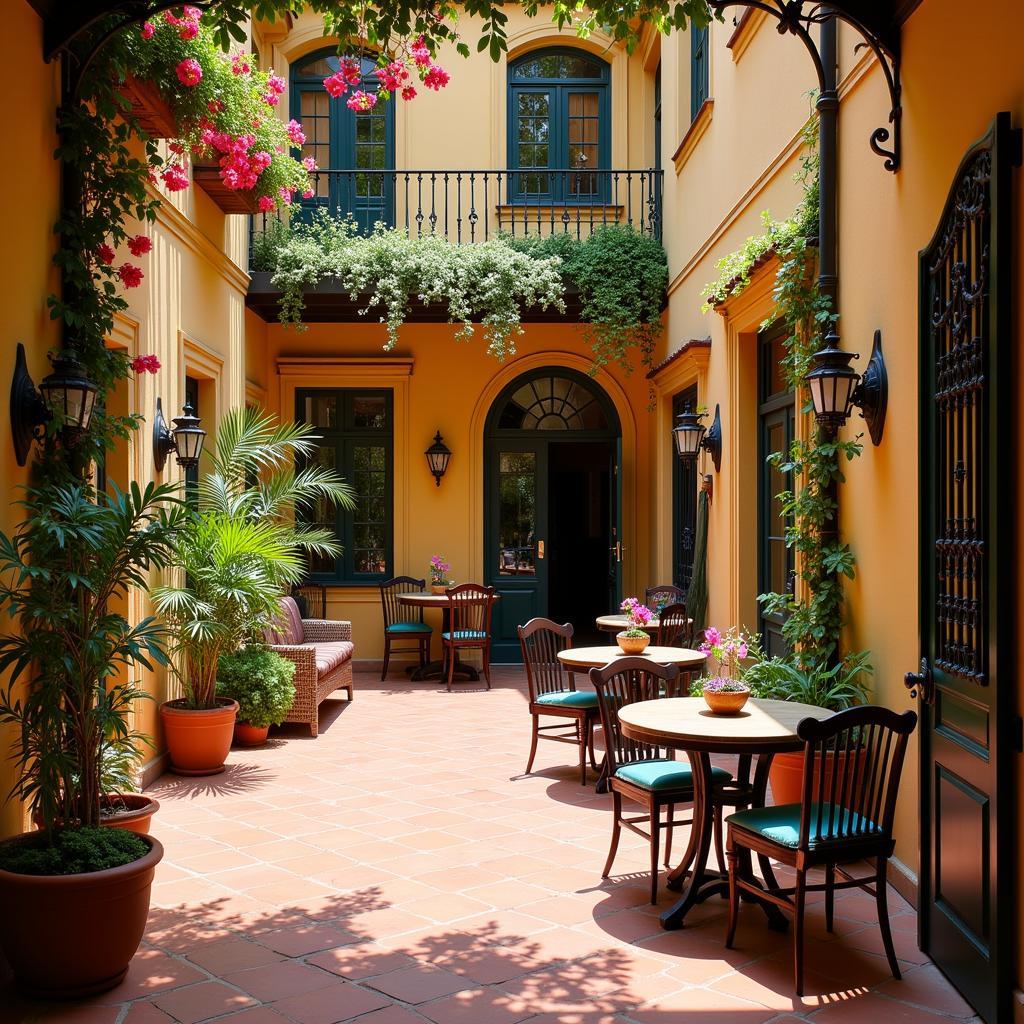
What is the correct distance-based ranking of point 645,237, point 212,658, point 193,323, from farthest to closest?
point 645,237
point 193,323
point 212,658

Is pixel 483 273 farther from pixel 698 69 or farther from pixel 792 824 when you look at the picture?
pixel 792 824

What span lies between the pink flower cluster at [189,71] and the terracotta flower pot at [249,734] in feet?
13.8

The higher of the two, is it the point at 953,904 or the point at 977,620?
the point at 977,620

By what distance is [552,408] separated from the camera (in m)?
11.9

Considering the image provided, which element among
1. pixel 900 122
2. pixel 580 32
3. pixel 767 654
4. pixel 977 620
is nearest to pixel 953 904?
pixel 977 620

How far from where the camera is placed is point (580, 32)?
5.28 m

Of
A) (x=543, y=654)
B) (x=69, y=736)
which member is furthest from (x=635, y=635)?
(x=69, y=736)

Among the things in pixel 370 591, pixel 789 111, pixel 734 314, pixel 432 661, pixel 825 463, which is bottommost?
pixel 432 661

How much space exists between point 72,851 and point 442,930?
1.39m

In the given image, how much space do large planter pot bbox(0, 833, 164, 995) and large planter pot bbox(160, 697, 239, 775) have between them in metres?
3.11

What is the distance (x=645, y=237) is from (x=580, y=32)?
5389 millimetres

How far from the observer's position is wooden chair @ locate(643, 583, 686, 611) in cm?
899

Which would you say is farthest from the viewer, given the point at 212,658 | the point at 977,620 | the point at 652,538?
the point at 652,538

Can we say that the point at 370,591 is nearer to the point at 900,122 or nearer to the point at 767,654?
the point at 767,654
